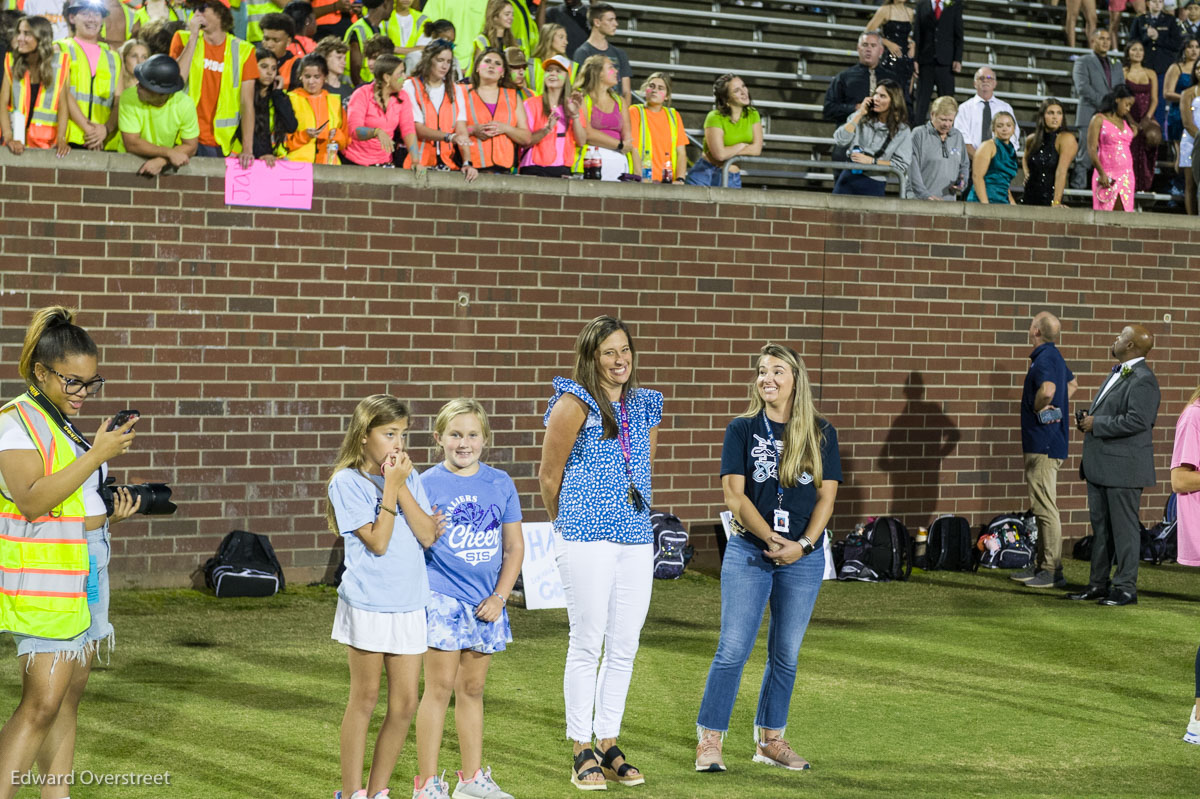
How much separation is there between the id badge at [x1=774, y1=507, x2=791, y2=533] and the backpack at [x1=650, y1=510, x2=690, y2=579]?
17.3 ft

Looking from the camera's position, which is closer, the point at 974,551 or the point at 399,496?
the point at 399,496

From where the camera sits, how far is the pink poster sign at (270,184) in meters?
10.9

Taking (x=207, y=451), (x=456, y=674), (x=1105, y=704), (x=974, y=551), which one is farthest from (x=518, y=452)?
(x=456, y=674)

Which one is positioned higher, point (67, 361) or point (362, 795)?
point (67, 361)

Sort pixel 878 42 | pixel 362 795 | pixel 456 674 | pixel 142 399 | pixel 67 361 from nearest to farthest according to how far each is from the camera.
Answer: pixel 67 361
pixel 362 795
pixel 456 674
pixel 142 399
pixel 878 42

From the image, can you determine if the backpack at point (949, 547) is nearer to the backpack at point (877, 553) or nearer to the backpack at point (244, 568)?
the backpack at point (877, 553)

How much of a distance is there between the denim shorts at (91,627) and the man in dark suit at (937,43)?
42.7ft

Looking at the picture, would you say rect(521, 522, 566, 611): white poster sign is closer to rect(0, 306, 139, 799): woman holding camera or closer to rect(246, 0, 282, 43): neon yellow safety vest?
rect(0, 306, 139, 799): woman holding camera

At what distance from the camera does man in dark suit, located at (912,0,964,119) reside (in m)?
16.2

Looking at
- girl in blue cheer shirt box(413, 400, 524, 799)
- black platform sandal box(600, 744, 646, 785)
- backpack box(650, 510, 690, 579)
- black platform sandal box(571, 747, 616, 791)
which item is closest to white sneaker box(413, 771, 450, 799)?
girl in blue cheer shirt box(413, 400, 524, 799)

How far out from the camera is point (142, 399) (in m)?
10.6

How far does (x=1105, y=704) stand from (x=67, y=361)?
5.98 m

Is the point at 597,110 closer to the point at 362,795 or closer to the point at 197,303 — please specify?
the point at 197,303

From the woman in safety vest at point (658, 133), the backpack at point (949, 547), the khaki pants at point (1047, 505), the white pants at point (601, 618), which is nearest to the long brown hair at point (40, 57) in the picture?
the woman in safety vest at point (658, 133)
